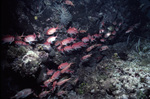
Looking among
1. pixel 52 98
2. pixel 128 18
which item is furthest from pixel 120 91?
pixel 128 18

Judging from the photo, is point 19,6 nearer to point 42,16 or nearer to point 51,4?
point 42,16

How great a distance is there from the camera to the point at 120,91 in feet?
12.7

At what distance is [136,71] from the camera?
4648 mm

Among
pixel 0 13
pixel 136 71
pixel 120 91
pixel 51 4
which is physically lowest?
pixel 120 91

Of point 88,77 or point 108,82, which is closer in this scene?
point 108,82

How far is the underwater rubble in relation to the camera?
12.3 feet

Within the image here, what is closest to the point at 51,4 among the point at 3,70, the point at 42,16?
the point at 42,16

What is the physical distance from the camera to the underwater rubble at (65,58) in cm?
376

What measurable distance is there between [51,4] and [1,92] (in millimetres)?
5833

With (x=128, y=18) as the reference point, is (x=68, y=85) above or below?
below

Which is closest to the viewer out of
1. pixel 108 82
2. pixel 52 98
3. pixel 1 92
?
pixel 1 92

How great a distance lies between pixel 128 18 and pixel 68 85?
29.1 feet

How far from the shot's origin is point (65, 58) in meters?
5.94

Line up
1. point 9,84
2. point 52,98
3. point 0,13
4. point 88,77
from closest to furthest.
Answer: point 9,84, point 0,13, point 52,98, point 88,77
